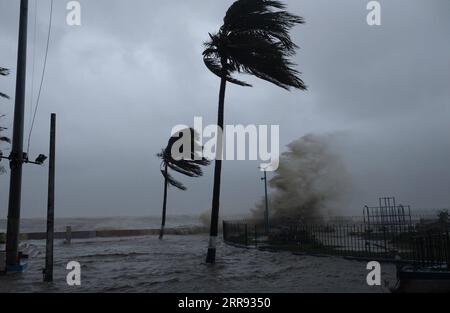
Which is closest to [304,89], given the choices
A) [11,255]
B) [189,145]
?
[11,255]

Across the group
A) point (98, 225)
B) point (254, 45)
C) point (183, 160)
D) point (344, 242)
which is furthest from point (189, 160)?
point (98, 225)

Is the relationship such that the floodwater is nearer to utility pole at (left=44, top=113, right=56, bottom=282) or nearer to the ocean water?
utility pole at (left=44, top=113, right=56, bottom=282)

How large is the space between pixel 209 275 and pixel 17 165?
22.8 feet

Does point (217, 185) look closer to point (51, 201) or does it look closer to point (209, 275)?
point (209, 275)

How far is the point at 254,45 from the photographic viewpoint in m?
14.2

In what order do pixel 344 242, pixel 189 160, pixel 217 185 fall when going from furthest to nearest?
pixel 189 160, pixel 344 242, pixel 217 185

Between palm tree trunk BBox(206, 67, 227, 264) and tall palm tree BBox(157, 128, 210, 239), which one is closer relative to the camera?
palm tree trunk BBox(206, 67, 227, 264)

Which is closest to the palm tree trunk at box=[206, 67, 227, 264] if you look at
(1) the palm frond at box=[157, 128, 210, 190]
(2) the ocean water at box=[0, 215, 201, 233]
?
(1) the palm frond at box=[157, 128, 210, 190]

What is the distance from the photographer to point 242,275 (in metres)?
13.4

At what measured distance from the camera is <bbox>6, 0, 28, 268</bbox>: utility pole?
44.2 ft

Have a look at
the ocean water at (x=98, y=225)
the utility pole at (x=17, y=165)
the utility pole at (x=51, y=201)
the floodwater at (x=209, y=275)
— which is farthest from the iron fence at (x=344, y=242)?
the ocean water at (x=98, y=225)

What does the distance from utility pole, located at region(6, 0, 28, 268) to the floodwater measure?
0.89 m

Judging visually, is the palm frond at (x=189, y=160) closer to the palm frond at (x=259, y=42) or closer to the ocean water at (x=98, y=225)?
the palm frond at (x=259, y=42)

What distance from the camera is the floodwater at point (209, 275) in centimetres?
1134
